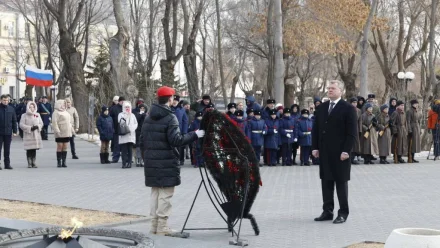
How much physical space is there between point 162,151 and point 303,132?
13019 mm

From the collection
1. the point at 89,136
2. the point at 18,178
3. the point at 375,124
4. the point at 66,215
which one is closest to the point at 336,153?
the point at 66,215

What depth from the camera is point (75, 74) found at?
1511 inches

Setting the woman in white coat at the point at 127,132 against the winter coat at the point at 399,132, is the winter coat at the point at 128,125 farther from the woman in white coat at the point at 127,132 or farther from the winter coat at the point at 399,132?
the winter coat at the point at 399,132

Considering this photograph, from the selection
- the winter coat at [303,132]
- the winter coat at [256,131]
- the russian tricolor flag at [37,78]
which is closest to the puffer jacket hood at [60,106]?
the winter coat at [256,131]

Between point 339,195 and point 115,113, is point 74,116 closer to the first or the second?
point 115,113

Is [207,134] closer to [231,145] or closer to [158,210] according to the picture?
[231,145]

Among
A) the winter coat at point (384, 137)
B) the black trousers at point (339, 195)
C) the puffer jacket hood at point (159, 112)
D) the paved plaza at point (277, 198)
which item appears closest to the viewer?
the puffer jacket hood at point (159, 112)

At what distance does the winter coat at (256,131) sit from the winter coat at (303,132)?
130cm

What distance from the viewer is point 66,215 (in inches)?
481

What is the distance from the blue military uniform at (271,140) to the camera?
2209cm

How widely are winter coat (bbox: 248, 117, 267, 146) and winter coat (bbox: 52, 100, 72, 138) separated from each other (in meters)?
5.02

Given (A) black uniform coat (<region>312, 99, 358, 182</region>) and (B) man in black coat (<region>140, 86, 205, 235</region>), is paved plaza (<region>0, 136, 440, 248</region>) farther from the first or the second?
(B) man in black coat (<region>140, 86, 205, 235</region>)

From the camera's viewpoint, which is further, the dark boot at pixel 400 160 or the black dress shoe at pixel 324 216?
the dark boot at pixel 400 160

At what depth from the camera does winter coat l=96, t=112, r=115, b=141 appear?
22453mm
